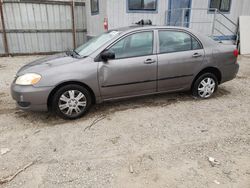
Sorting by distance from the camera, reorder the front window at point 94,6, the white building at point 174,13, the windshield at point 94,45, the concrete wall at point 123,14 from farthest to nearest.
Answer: the front window at point 94,6
the white building at point 174,13
the concrete wall at point 123,14
the windshield at point 94,45

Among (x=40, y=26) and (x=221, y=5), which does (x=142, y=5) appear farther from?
(x=40, y=26)

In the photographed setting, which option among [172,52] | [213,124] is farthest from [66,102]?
[213,124]

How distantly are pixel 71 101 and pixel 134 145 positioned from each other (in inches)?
51.4

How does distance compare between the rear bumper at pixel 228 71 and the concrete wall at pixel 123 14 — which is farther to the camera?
the concrete wall at pixel 123 14

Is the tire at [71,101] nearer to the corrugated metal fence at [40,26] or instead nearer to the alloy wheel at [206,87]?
the alloy wheel at [206,87]

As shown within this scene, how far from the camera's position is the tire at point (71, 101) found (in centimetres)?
345

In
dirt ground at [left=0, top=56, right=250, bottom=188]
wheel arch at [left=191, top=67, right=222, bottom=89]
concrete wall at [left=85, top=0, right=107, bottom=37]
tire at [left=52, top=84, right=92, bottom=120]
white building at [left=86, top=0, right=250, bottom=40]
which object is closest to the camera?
dirt ground at [left=0, top=56, right=250, bottom=188]

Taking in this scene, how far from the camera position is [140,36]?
387 cm

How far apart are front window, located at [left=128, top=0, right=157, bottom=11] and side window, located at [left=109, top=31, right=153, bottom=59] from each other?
181 inches

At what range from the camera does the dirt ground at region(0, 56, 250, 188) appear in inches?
92.4

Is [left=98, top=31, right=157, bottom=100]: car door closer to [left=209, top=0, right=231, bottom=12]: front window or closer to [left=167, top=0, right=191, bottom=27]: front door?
[left=167, top=0, right=191, bottom=27]: front door

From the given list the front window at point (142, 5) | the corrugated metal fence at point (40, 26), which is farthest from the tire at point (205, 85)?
the corrugated metal fence at point (40, 26)

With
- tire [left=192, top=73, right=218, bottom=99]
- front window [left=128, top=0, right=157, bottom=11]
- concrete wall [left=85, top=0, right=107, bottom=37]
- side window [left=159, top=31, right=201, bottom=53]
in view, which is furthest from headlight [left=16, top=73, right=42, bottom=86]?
front window [left=128, top=0, right=157, bottom=11]

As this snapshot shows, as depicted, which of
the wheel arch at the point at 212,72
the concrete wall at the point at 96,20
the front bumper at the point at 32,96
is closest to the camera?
the front bumper at the point at 32,96
